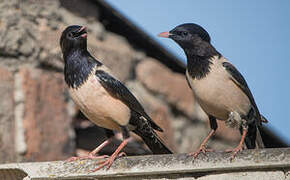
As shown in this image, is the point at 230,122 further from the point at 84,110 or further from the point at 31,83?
the point at 31,83

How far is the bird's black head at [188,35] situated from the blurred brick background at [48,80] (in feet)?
5.23

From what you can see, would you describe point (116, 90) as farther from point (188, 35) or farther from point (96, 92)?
point (188, 35)

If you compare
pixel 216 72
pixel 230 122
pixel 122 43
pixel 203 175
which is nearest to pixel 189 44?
pixel 216 72

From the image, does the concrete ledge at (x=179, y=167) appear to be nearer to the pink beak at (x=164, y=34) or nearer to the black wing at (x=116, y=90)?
the black wing at (x=116, y=90)

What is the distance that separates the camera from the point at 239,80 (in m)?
A: 3.93

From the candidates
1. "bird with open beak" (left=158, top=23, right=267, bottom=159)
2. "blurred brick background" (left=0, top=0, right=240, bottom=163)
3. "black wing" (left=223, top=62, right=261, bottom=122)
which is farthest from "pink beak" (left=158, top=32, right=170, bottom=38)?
"blurred brick background" (left=0, top=0, right=240, bottom=163)

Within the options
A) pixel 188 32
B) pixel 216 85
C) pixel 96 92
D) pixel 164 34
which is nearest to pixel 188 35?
pixel 188 32

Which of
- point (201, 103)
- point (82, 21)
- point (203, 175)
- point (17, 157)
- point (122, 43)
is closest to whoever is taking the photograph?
point (203, 175)

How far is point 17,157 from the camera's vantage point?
4918 mm

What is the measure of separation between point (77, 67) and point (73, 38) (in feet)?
0.62

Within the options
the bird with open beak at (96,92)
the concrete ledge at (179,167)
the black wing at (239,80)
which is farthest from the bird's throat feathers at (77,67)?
the black wing at (239,80)

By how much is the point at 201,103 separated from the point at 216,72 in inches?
9.1

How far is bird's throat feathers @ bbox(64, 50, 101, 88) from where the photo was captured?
3900 mm

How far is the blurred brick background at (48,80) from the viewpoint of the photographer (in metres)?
4.99
